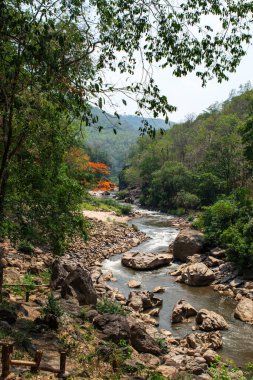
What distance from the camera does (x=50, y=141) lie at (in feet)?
32.4

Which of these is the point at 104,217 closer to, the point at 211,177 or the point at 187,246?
the point at 211,177

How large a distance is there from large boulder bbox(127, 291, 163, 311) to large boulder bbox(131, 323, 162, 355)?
485 centimetres

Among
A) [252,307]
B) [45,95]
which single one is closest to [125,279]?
[252,307]

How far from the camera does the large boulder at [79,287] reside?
45.0 ft

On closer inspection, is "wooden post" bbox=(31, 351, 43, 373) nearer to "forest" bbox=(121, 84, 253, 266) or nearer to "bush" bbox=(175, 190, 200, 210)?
"forest" bbox=(121, 84, 253, 266)

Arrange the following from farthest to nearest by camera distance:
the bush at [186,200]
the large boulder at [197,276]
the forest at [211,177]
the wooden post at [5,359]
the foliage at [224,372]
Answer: the bush at [186,200], the forest at [211,177], the large boulder at [197,276], the foliage at [224,372], the wooden post at [5,359]

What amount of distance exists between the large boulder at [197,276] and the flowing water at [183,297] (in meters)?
0.41

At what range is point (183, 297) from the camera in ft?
63.1

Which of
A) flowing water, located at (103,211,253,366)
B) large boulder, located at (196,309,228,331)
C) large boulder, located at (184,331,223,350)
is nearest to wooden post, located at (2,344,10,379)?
large boulder, located at (184,331,223,350)

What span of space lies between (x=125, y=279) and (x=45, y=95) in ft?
52.2

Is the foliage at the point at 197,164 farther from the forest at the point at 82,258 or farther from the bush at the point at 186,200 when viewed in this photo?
the forest at the point at 82,258

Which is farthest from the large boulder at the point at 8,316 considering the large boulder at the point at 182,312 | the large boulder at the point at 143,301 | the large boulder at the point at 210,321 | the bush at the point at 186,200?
the bush at the point at 186,200

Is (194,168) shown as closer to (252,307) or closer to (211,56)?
(252,307)

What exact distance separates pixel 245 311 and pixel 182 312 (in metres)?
2.85
